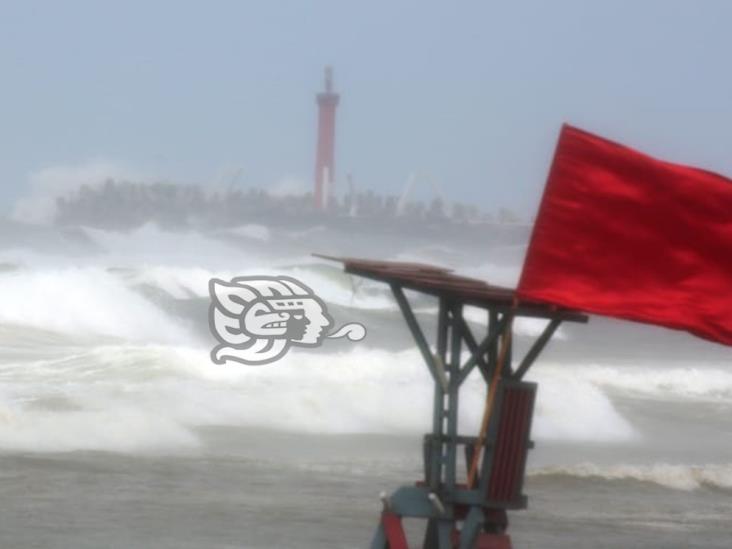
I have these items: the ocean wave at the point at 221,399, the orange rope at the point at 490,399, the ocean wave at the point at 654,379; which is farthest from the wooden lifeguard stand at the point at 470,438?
the ocean wave at the point at 654,379

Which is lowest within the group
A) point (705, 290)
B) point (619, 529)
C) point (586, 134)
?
point (619, 529)

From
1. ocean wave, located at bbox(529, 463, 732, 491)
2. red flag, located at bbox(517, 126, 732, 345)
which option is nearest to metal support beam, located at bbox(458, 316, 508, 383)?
red flag, located at bbox(517, 126, 732, 345)

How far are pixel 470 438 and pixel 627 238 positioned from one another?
2.49 m

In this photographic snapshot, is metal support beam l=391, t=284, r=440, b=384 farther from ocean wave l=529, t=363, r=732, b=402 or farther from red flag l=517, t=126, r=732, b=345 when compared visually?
ocean wave l=529, t=363, r=732, b=402

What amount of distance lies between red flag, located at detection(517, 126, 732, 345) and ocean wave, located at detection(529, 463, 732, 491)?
15.6m

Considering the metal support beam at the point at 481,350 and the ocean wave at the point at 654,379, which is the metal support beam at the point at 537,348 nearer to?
the metal support beam at the point at 481,350

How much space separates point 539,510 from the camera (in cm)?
2622

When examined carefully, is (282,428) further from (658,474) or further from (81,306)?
(81,306)

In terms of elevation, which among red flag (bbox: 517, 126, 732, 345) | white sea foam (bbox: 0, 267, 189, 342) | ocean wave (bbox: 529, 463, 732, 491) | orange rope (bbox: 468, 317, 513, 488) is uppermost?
white sea foam (bbox: 0, 267, 189, 342)

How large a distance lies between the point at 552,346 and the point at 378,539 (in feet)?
159

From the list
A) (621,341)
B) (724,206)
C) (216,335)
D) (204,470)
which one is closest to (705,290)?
(724,206)

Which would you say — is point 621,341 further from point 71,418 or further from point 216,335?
point 71,418

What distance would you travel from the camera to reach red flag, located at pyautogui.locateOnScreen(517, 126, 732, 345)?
1451 cm

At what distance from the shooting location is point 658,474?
30938 millimetres
